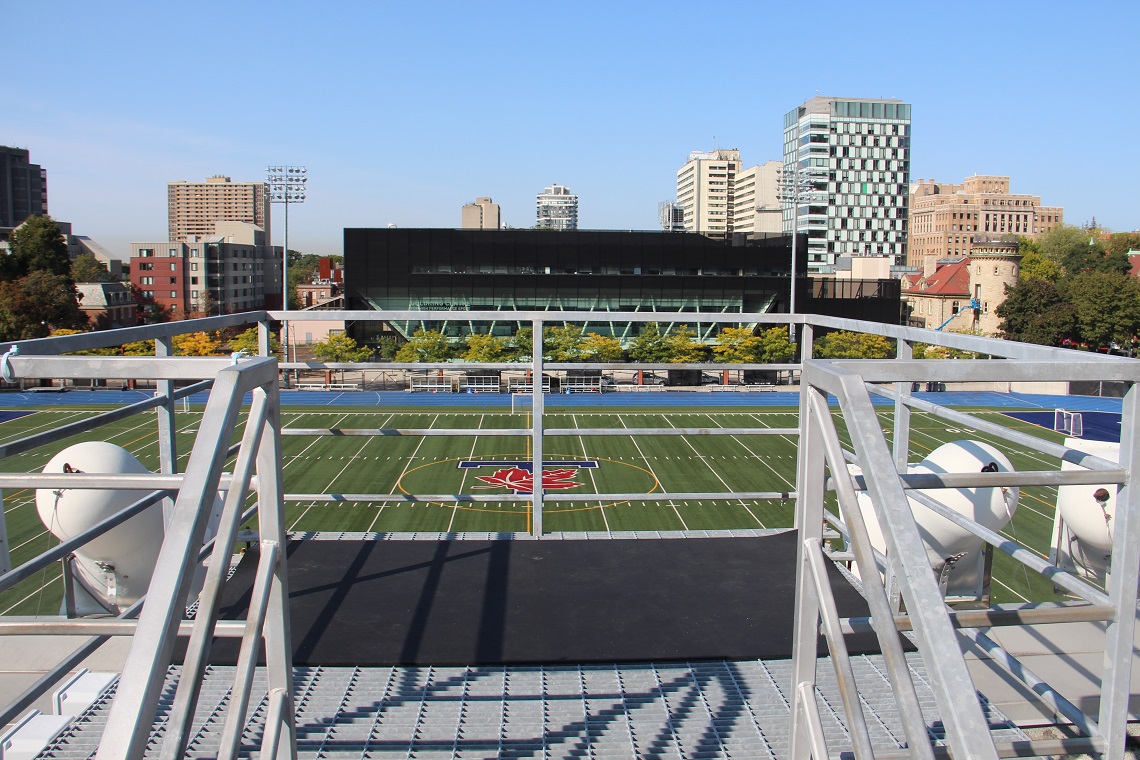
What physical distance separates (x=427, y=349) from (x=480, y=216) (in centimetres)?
5737

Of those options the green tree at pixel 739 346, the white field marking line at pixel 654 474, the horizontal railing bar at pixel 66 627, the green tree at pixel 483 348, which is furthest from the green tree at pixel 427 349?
the horizontal railing bar at pixel 66 627

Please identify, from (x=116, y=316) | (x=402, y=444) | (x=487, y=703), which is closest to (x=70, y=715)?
(x=487, y=703)

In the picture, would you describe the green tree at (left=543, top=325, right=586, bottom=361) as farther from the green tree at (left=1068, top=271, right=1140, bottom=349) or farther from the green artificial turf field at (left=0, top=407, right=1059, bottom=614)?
the green tree at (left=1068, top=271, right=1140, bottom=349)

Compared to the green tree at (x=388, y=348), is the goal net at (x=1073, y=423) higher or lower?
higher

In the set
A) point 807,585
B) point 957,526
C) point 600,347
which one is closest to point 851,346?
point 600,347

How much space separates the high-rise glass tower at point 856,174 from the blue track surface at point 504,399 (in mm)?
81985

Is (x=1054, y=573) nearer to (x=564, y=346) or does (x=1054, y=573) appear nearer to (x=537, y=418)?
(x=537, y=418)

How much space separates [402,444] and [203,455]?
31760 mm

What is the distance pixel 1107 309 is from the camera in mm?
53094

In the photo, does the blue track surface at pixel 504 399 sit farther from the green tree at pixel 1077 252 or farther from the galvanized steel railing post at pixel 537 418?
the green tree at pixel 1077 252

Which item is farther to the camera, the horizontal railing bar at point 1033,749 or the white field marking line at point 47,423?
the white field marking line at point 47,423

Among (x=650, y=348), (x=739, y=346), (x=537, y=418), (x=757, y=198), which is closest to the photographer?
(x=537, y=418)

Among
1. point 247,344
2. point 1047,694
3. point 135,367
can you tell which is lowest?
point 247,344

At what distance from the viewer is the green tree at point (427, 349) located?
44500mm
